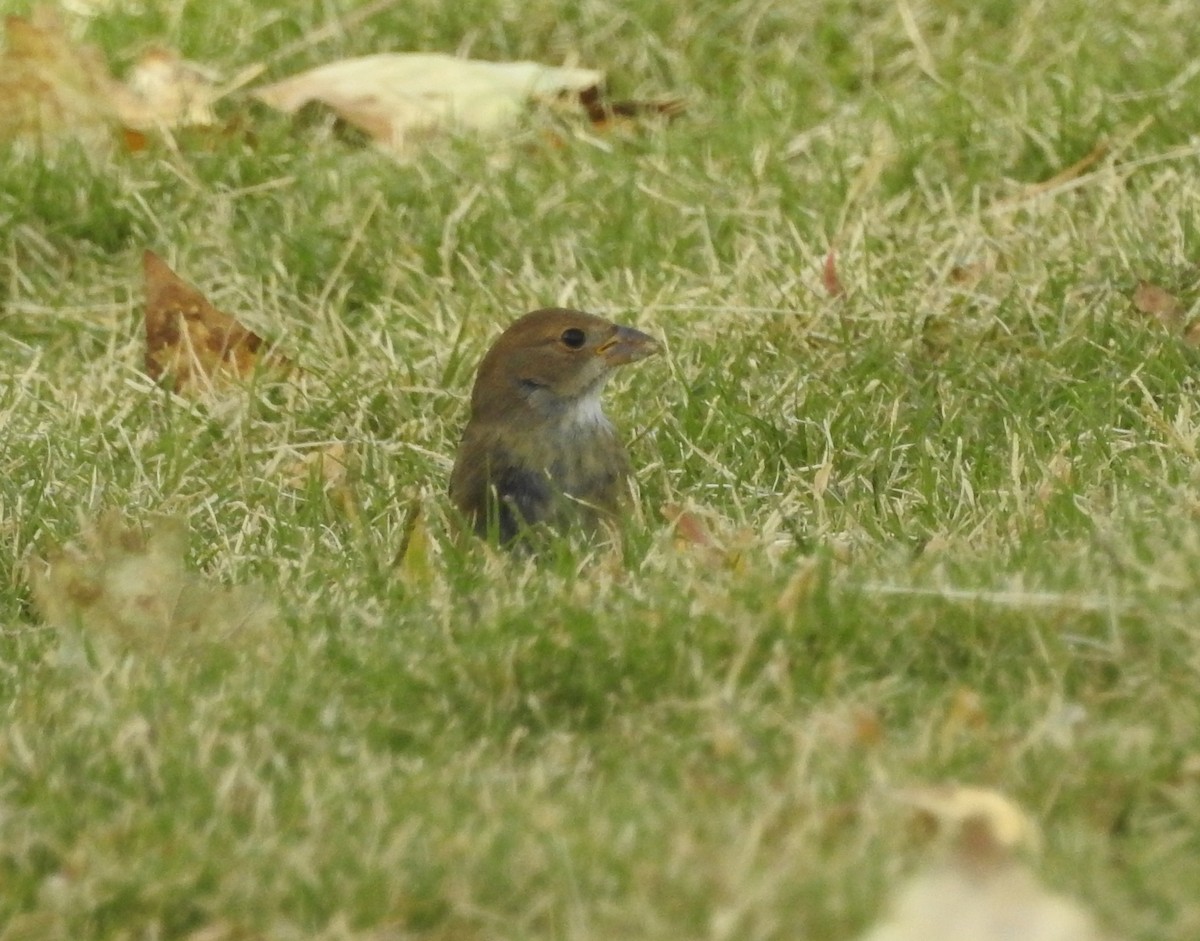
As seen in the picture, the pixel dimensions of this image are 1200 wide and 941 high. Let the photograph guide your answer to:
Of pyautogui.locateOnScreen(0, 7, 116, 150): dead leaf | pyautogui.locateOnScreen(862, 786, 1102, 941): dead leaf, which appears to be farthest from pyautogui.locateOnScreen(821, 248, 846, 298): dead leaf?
pyautogui.locateOnScreen(862, 786, 1102, 941): dead leaf

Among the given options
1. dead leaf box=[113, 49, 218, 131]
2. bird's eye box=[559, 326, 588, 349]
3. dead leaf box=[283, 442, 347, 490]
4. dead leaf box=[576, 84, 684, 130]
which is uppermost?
dead leaf box=[113, 49, 218, 131]

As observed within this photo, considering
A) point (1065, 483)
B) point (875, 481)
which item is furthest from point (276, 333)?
point (1065, 483)

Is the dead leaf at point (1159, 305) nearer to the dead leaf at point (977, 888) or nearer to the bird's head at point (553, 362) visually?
the bird's head at point (553, 362)

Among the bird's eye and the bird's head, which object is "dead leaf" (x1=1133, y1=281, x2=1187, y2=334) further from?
the bird's eye

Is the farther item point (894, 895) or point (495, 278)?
point (495, 278)

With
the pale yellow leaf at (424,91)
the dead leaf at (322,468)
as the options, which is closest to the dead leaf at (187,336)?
the dead leaf at (322,468)

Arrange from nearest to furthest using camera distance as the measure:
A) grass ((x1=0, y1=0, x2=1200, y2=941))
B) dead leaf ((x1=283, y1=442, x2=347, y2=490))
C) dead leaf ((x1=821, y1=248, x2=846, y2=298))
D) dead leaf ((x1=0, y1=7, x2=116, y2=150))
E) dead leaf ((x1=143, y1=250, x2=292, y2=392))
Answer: grass ((x1=0, y1=0, x2=1200, y2=941)) < dead leaf ((x1=283, y1=442, x2=347, y2=490)) < dead leaf ((x1=821, y1=248, x2=846, y2=298)) < dead leaf ((x1=143, y1=250, x2=292, y2=392)) < dead leaf ((x1=0, y1=7, x2=116, y2=150))

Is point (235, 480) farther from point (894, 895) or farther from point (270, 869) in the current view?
point (894, 895)
